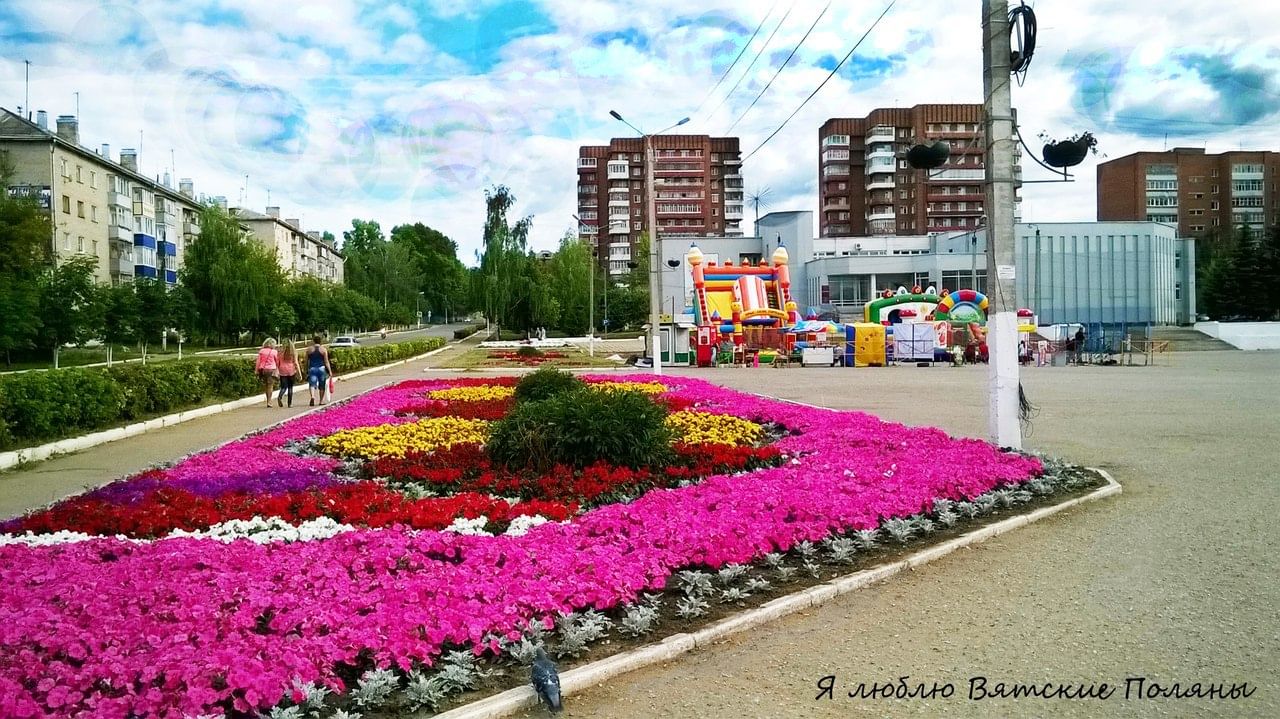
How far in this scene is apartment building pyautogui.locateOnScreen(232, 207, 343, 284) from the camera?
101 m

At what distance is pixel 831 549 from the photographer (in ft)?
22.1

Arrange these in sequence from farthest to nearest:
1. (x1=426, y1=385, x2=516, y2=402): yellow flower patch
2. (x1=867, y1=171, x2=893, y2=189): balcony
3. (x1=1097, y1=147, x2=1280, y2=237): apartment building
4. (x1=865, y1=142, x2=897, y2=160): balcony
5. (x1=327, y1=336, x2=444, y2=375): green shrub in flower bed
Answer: (x1=1097, y1=147, x2=1280, y2=237): apartment building < (x1=867, y1=171, x2=893, y2=189): balcony < (x1=865, y1=142, x2=897, y2=160): balcony < (x1=327, y1=336, x2=444, y2=375): green shrub in flower bed < (x1=426, y1=385, x2=516, y2=402): yellow flower patch

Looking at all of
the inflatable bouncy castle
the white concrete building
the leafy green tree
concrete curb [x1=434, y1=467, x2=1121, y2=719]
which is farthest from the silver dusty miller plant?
the white concrete building

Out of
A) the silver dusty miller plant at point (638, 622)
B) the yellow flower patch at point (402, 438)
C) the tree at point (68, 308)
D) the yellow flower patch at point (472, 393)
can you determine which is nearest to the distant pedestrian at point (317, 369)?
the yellow flower patch at point (472, 393)

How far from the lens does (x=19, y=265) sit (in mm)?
39031

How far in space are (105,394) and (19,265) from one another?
29.7 metres

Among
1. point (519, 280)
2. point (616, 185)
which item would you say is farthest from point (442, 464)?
point (616, 185)

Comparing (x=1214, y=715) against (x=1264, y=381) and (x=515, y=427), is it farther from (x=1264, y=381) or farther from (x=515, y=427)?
(x=1264, y=381)

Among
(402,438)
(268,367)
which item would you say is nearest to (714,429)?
(402,438)

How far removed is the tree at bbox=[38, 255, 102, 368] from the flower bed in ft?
81.5

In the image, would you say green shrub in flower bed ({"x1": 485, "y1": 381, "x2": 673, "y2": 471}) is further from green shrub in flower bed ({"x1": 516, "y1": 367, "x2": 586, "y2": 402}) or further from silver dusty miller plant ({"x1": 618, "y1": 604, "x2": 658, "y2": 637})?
silver dusty miller plant ({"x1": 618, "y1": 604, "x2": 658, "y2": 637})

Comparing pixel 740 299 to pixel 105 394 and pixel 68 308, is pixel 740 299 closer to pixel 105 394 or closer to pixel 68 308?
pixel 68 308

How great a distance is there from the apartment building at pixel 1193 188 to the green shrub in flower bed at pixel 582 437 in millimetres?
103776

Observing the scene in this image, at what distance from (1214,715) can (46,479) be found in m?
11.6
